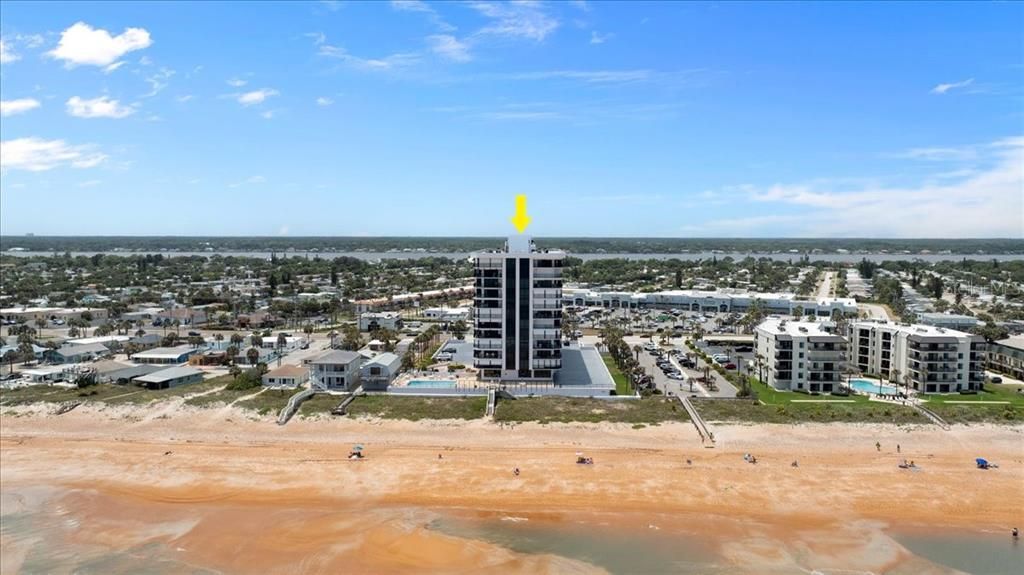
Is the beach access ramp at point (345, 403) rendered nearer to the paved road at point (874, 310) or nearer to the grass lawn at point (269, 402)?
the grass lawn at point (269, 402)

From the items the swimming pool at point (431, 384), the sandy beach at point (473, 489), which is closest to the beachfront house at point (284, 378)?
the sandy beach at point (473, 489)

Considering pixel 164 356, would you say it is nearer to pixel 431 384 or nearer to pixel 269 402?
pixel 269 402

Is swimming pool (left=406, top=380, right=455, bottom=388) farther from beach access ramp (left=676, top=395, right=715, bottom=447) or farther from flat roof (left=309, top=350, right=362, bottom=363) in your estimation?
beach access ramp (left=676, top=395, right=715, bottom=447)

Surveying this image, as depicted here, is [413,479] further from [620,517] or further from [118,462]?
→ [118,462]

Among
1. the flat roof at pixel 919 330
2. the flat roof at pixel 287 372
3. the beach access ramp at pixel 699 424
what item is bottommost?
the beach access ramp at pixel 699 424

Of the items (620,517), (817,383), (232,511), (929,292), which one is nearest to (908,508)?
(620,517)

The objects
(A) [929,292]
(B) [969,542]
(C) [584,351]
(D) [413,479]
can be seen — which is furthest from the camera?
(A) [929,292]

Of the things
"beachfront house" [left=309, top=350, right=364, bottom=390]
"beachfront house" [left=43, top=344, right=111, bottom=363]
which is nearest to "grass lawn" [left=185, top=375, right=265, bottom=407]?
"beachfront house" [left=309, top=350, right=364, bottom=390]
